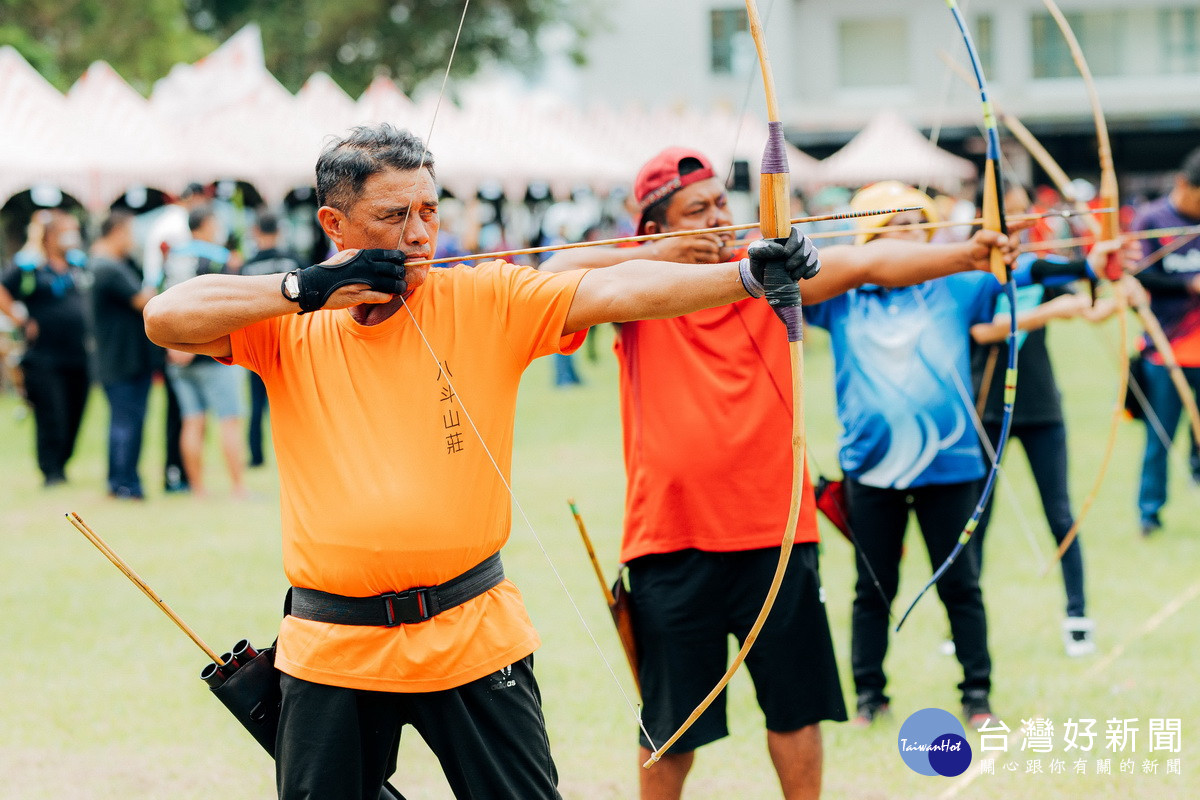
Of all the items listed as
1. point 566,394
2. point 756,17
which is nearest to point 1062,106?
point 566,394

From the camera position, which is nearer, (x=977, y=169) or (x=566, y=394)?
(x=566, y=394)

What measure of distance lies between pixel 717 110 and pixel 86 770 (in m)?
23.5

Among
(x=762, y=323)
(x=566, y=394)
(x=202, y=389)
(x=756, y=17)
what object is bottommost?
(x=566, y=394)

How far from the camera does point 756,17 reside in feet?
7.31

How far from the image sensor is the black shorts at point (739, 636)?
281cm

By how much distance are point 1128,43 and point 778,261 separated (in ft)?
108

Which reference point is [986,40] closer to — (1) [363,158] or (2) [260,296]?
(1) [363,158]

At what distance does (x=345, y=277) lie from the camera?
2123 mm

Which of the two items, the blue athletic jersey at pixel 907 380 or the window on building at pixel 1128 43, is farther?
the window on building at pixel 1128 43

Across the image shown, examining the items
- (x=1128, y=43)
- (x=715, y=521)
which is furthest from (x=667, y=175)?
(x=1128, y=43)

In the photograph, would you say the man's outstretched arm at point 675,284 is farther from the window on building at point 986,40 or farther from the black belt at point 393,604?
the window on building at point 986,40

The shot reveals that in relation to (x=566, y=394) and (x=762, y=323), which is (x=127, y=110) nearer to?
(x=566, y=394)

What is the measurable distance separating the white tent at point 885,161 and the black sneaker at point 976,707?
19.4 m

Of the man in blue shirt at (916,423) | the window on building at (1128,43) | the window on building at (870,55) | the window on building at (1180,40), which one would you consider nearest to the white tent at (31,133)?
the man in blue shirt at (916,423)
